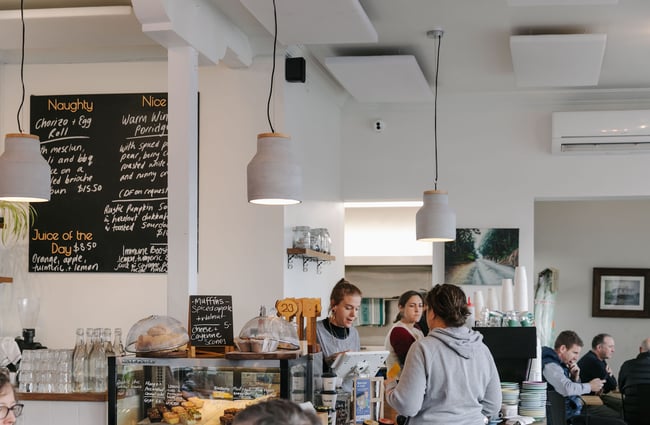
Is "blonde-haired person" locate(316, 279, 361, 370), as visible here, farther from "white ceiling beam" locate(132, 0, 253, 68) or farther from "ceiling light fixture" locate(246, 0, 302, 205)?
"white ceiling beam" locate(132, 0, 253, 68)

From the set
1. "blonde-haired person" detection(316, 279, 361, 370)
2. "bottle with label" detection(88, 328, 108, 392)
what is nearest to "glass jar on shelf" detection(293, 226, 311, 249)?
"blonde-haired person" detection(316, 279, 361, 370)

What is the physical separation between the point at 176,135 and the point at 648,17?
3.04 metres

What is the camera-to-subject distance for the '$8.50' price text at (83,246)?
19.7 feet

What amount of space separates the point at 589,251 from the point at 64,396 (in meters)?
→ 7.91

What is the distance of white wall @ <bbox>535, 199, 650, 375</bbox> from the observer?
10383mm

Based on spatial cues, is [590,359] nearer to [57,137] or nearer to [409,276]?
[409,276]

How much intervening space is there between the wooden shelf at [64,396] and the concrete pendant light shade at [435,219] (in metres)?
2.64

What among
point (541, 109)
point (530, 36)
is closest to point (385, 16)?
point (530, 36)

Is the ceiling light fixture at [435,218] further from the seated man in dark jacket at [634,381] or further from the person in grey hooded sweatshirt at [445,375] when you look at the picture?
the seated man in dark jacket at [634,381]

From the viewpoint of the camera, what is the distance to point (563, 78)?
6492 millimetres

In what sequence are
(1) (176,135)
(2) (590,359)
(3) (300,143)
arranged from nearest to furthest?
1. (1) (176,135)
2. (3) (300,143)
3. (2) (590,359)

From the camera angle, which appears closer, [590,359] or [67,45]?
[67,45]

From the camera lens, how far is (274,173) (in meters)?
3.93

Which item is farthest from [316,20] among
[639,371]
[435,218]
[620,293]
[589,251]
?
[620,293]
